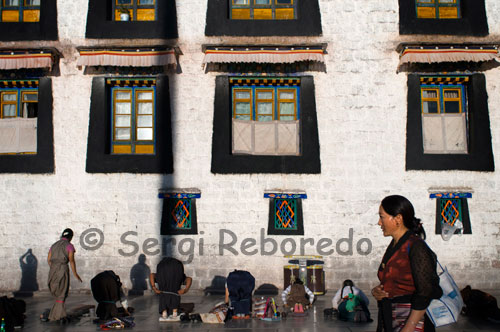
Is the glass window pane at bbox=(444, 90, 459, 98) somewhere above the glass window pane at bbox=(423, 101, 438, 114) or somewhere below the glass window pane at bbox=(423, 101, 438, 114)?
above

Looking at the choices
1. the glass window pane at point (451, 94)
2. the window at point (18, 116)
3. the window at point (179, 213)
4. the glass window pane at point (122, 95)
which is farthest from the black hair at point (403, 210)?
the window at point (18, 116)

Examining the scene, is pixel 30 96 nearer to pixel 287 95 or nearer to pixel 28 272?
pixel 28 272

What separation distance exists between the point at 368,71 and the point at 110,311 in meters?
8.66

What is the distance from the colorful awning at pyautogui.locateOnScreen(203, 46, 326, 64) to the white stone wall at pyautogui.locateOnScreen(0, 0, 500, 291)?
2.00 ft

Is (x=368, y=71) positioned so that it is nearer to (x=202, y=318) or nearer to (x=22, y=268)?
(x=202, y=318)

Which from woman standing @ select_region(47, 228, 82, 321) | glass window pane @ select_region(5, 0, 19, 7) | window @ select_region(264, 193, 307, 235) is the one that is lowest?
woman standing @ select_region(47, 228, 82, 321)

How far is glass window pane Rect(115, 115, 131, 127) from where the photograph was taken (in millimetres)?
13148

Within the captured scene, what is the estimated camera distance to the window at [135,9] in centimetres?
1336

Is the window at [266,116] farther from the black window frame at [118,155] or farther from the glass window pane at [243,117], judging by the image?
the black window frame at [118,155]

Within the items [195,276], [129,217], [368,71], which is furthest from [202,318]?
[368,71]

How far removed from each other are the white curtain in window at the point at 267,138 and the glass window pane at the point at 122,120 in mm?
2879

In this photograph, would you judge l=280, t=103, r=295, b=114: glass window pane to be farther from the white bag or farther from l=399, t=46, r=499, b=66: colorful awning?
the white bag

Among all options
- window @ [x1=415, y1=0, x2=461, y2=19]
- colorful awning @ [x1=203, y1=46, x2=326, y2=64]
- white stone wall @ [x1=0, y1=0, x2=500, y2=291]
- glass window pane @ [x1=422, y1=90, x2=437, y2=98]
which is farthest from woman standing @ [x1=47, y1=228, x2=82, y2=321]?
window @ [x1=415, y1=0, x2=461, y2=19]

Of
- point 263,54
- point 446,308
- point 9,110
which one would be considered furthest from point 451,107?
point 9,110
